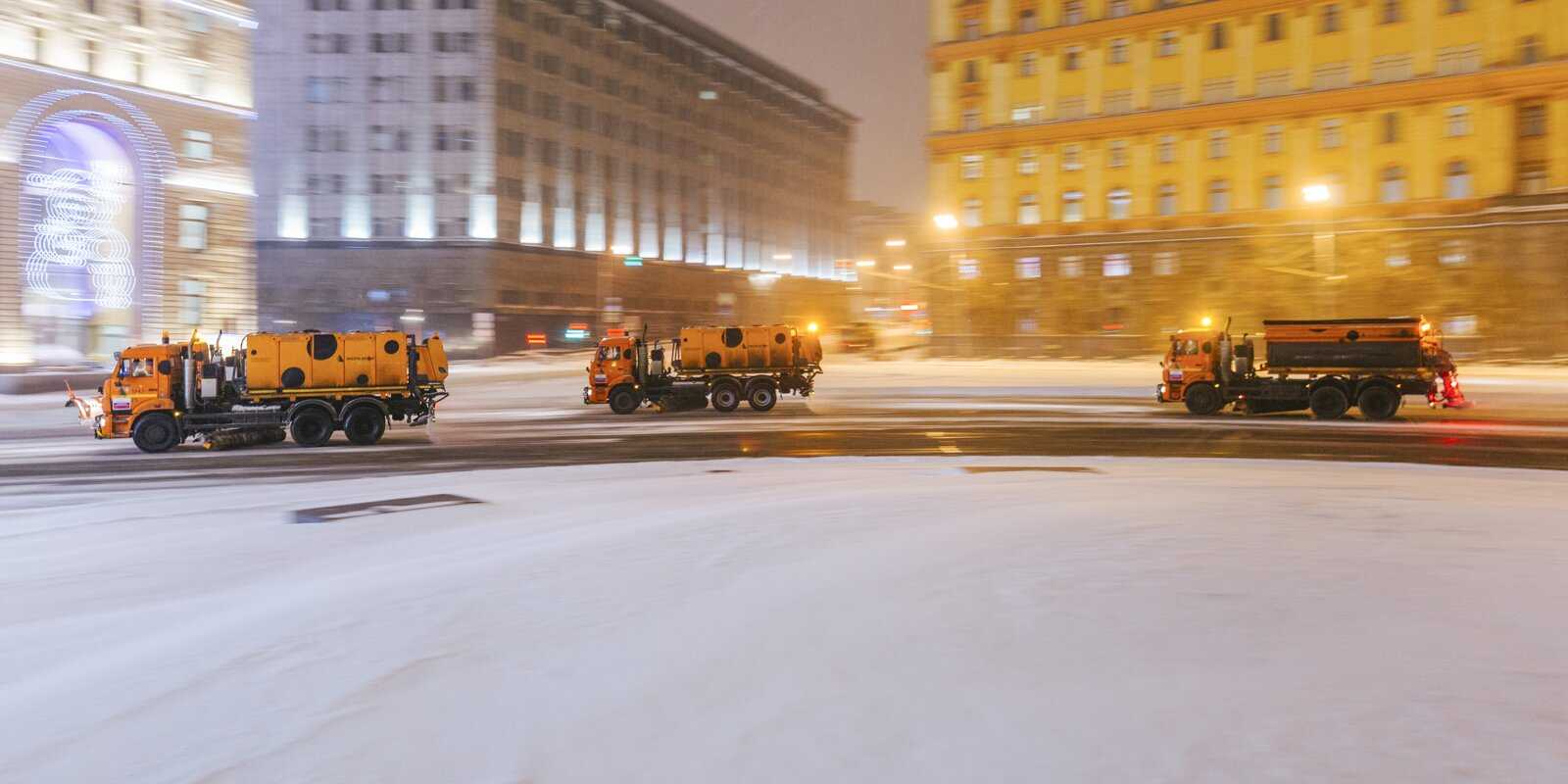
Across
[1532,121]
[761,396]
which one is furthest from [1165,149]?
[761,396]

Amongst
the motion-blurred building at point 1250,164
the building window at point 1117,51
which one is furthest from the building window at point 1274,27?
the building window at point 1117,51

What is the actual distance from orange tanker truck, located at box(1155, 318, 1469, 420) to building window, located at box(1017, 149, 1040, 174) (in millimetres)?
38939

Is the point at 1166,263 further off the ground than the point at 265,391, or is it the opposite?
the point at 1166,263

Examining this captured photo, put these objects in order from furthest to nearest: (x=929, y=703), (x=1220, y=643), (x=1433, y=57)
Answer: (x=1433, y=57), (x=1220, y=643), (x=929, y=703)

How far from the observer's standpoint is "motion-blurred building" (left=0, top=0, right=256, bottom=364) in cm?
4250

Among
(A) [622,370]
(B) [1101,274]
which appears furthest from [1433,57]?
(A) [622,370]

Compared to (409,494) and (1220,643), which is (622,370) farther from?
(1220,643)

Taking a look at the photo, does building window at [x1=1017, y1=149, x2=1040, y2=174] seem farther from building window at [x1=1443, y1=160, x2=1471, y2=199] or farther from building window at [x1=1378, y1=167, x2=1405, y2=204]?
building window at [x1=1443, y1=160, x2=1471, y2=199]

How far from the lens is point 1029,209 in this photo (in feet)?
219

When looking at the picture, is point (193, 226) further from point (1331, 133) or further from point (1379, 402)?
point (1331, 133)

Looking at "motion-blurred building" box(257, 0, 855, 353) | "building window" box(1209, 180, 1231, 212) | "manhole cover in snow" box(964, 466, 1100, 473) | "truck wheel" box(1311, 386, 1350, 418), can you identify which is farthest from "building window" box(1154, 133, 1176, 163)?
"manhole cover in snow" box(964, 466, 1100, 473)

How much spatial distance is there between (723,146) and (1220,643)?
108 metres

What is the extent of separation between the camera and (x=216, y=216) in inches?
2042

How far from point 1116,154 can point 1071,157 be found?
2.68m
